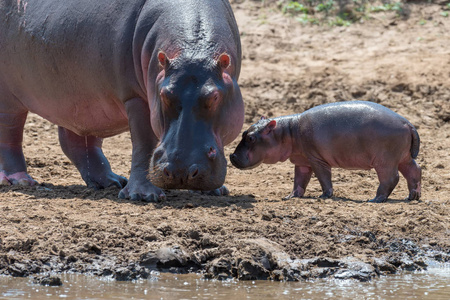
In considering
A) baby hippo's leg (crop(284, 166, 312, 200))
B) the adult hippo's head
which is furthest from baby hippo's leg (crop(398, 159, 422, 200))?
the adult hippo's head

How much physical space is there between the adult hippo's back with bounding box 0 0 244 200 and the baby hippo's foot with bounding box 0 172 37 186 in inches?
0.4

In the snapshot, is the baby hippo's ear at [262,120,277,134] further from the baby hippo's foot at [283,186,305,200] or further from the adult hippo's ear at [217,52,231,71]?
the adult hippo's ear at [217,52,231,71]

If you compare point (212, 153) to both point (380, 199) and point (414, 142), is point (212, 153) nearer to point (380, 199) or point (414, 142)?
point (380, 199)

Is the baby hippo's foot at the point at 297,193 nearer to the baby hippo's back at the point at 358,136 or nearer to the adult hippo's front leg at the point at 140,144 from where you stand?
the baby hippo's back at the point at 358,136

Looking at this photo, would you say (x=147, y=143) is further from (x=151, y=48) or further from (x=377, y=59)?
(x=377, y=59)

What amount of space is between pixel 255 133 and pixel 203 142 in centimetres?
176

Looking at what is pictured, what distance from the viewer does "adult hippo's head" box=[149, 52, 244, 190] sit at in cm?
559

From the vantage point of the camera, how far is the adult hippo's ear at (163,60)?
580 centimetres

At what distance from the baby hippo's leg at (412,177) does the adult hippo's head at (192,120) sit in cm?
183

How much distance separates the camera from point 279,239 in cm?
527

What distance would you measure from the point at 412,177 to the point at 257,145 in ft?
4.54

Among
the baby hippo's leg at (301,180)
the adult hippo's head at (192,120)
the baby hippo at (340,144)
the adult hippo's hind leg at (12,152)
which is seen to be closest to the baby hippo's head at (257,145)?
the baby hippo at (340,144)

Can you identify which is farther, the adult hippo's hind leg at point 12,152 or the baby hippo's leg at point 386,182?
the adult hippo's hind leg at point 12,152

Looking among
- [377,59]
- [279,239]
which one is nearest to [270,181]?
[279,239]
